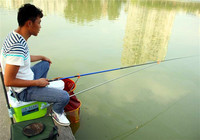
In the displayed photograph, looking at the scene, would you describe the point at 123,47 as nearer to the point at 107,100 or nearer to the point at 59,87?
the point at 107,100

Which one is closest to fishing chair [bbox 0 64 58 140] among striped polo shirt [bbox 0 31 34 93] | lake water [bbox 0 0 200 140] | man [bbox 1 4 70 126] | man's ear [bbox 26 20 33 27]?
man [bbox 1 4 70 126]

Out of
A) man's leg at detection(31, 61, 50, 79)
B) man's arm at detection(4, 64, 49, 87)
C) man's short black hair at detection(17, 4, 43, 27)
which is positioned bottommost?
man's leg at detection(31, 61, 50, 79)

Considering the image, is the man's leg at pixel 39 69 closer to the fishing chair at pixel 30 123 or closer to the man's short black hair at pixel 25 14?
the fishing chair at pixel 30 123

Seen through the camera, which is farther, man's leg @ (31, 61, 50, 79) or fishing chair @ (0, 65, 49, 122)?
man's leg @ (31, 61, 50, 79)

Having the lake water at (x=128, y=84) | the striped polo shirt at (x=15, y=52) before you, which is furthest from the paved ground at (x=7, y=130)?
the striped polo shirt at (x=15, y=52)

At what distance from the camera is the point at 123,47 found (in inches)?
214

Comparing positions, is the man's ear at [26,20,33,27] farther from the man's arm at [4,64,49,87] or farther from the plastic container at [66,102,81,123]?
the plastic container at [66,102,81,123]

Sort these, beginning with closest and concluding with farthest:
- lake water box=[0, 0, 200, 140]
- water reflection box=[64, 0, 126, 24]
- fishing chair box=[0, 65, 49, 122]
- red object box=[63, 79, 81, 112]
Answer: fishing chair box=[0, 65, 49, 122] → red object box=[63, 79, 81, 112] → lake water box=[0, 0, 200, 140] → water reflection box=[64, 0, 126, 24]

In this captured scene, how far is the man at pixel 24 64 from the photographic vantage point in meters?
1.29

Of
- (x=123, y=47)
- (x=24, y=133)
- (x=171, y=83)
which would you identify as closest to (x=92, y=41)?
(x=123, y=47)

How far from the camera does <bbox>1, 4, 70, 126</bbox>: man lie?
1285 millimetres

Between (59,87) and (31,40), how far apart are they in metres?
3.82

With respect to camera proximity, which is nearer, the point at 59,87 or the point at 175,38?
the point at 59,87

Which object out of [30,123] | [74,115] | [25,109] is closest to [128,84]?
[74,115]
